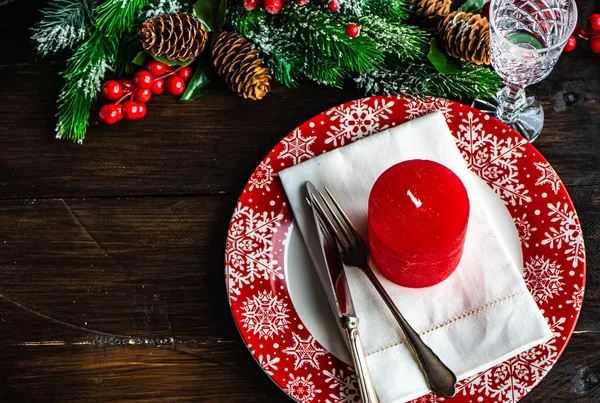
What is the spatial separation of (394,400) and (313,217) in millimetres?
213

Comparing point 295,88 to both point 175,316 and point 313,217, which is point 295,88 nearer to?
point 313,217

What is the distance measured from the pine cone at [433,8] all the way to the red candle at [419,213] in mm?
281

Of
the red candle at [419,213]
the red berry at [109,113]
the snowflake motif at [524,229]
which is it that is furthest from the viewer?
the red berry at [109,113]

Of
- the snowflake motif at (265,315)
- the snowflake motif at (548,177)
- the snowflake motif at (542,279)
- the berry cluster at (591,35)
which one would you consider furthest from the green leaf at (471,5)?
the snowflake motif at (265,315)

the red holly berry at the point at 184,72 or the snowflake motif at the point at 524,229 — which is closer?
the snowflake motif at the point at 524,229

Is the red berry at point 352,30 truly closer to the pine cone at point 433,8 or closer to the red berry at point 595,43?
the pine cone at point 433,8

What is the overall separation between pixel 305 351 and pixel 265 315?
58 mm

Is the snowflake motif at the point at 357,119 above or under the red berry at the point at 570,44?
under

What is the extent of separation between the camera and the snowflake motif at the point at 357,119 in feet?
2.66

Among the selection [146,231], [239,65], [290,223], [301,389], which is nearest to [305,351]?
[301,389]

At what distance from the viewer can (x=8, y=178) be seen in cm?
86

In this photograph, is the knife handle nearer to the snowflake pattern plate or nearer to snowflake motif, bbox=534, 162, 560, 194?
the snowflake pattern plate

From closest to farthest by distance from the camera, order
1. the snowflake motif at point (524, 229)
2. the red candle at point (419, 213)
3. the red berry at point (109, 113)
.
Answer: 1. the red candle at point (419, 213)
2. the snowflake motif at point (524, 229)
3. the red berry at point (109, 113)

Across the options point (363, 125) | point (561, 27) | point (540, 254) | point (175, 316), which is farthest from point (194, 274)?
point (561, 27)
